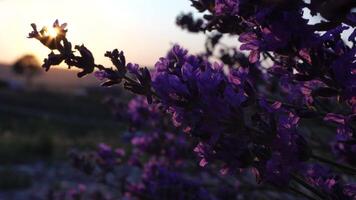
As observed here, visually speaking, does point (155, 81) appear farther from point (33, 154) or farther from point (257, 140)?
point (33, 154)

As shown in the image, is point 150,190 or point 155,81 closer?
point 155,81

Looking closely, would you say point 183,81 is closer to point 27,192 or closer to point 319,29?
point 319,29

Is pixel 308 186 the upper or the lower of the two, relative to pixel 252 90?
Result: lower

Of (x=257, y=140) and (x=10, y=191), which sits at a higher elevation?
(x=10, y=191)

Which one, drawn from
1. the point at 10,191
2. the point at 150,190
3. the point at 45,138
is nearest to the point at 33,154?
the point at 45,138

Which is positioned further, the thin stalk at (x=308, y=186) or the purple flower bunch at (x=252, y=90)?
the thin stalk at (x=308, y=186)

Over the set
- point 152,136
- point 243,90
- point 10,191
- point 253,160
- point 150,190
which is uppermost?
point 10,191

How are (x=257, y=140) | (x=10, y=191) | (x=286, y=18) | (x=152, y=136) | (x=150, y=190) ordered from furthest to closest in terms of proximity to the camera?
1. (x=10, y=191)
2. (x=152, y=136)
3. (x=150, y=190)
4. (x=257, y=140)
5. (x=286, y=18)

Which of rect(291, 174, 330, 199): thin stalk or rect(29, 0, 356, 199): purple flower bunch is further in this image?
rect(291, 174, 330, 199): thin stalk

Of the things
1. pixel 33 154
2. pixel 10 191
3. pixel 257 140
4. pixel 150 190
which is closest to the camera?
pixel 257 140
